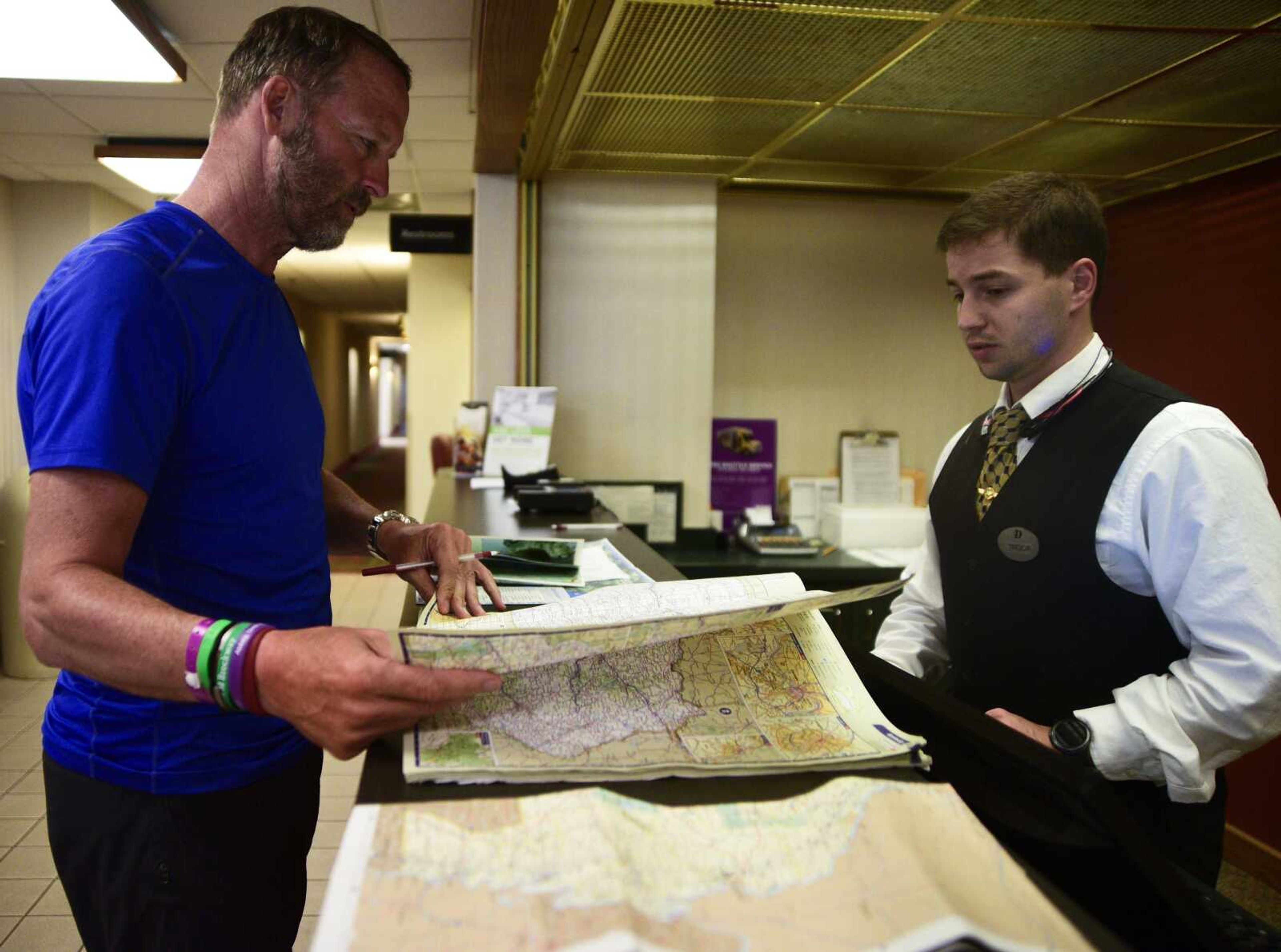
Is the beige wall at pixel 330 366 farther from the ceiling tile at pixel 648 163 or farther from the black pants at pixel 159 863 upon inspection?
the black pants at pixel 159 863

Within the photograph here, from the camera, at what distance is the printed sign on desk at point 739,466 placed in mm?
4492

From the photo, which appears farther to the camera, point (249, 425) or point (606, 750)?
point (249, 425)

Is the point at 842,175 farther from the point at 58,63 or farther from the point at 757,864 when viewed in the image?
the point at 757,864

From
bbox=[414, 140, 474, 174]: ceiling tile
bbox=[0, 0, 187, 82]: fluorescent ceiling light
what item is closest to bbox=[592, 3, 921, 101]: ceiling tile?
bbox=[0, 0, 187, 82]: fluorescent ceiling light

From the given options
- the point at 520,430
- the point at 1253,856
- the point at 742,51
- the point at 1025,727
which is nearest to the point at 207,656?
the point at 1025,727

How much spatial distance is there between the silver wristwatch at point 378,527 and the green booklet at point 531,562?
5.2 inches

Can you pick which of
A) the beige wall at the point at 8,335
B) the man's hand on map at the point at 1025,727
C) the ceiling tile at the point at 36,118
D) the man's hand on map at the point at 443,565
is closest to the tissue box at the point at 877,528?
the man's hand on map at the point at 1025,727

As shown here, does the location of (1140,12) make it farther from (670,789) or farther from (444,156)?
(444,156)

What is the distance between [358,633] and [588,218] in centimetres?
353

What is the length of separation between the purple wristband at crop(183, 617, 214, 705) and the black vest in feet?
4.23

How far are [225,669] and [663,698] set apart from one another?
1.36ft

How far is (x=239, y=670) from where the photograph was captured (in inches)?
30.0

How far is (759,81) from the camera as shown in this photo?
8.96 ft

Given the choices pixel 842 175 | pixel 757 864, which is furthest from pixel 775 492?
pixel 757 864
